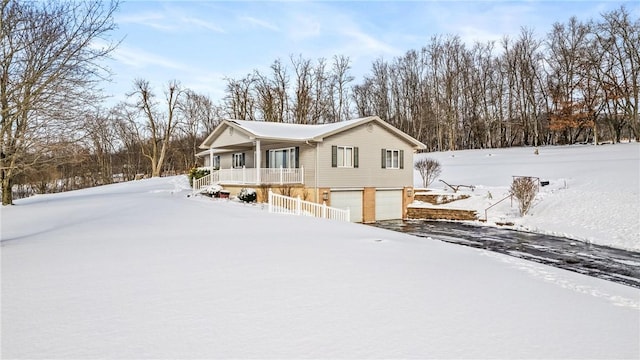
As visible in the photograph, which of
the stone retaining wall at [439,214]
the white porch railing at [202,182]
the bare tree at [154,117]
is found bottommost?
the stone retaining wall at [439,214]

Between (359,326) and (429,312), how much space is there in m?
0.92

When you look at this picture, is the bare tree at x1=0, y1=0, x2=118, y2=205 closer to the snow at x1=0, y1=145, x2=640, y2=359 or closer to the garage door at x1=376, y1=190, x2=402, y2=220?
the snow at x1=0, y1=145, x2=640, y2=359

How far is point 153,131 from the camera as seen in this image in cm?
4256

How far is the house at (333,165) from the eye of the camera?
2034 cm

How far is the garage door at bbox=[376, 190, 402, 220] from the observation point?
22750mm

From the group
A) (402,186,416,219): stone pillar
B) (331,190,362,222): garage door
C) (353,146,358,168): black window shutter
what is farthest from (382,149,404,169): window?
(331,190,362,222): garage door

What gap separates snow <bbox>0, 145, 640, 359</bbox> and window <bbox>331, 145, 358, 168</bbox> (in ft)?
40.4

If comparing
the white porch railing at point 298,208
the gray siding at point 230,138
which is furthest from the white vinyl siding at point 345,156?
the white porch railing at point 298,208

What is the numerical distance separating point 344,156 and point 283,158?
3.49 meters

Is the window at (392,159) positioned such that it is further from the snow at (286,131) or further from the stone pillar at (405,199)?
the snow at (286,131)

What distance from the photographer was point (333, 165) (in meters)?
20.7

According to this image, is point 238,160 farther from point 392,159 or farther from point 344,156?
point 392,159

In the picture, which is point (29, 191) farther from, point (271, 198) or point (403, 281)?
point (403, 281)

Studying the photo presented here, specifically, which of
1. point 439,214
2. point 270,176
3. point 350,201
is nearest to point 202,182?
point 270,176
